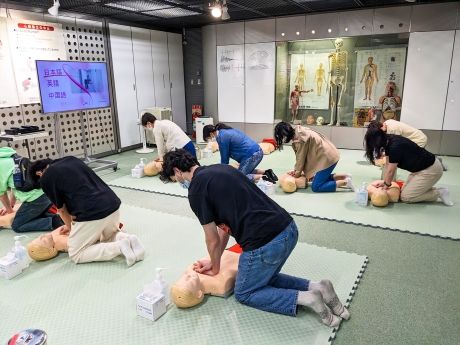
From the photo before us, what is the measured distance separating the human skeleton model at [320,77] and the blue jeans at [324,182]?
3493 millimetres

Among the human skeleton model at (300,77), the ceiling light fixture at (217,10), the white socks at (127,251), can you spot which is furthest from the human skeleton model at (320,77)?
the white socks at (127,251)

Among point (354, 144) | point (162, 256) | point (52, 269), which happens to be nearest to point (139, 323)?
point (162, 256)

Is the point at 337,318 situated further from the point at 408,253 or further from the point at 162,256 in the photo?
the point at 162,256

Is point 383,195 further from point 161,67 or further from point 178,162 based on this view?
point 161,67

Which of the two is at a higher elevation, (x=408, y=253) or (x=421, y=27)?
(x=421, y=27)

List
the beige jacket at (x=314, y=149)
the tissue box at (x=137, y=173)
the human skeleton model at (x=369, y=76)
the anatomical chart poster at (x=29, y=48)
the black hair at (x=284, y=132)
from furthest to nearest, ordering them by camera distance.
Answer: the human skeleton model at (x=369, y=76) < the tissue box at (x=137, y=173) < the anatomical chart poster at (x=29, y=48) < the beige jacket at (x=314, y=149) < the black hair at (x=284, y=132)

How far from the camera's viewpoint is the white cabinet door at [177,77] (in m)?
8.41

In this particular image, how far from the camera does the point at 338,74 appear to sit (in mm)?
7406

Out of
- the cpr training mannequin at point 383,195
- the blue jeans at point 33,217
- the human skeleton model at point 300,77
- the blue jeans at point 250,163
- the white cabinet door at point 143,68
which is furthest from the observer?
the human skeleton model at point 300,77

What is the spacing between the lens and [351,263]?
288 centimetres

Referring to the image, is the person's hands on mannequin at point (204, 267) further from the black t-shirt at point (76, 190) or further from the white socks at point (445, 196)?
the white socks at point (445, 196)

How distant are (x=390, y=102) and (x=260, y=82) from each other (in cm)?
262

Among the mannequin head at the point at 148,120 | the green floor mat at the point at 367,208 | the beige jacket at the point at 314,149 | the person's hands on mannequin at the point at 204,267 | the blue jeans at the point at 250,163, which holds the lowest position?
the green floor mat at the point at 367,208

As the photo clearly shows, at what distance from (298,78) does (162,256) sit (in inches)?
228
